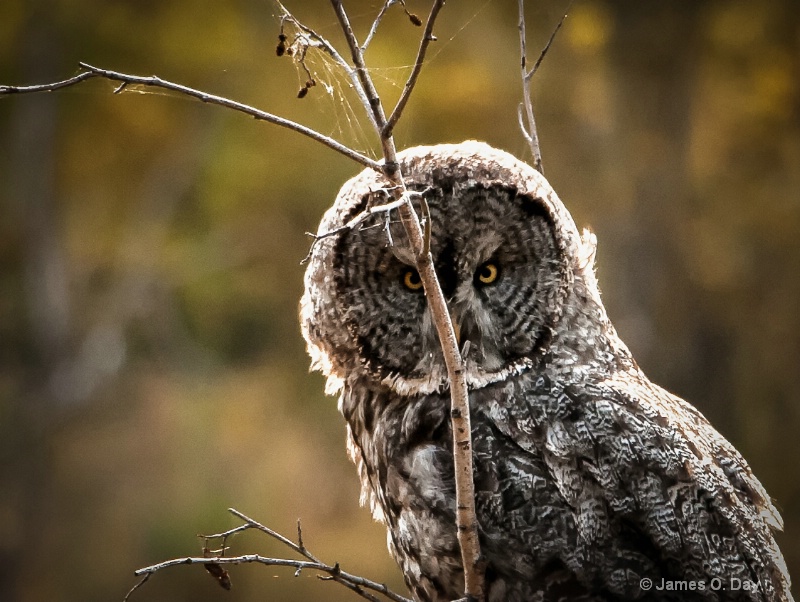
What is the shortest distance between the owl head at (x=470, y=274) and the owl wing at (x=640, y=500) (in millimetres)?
248

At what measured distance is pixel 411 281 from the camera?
254cm

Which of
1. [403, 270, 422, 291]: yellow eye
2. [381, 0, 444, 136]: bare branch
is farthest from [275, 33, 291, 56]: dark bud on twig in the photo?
[403, 270, 422, 291]: yellow eye

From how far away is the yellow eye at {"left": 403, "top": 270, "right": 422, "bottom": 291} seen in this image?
252 centimetres

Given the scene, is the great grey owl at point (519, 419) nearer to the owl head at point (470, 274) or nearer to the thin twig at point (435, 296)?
the owl head at point (470, 274)

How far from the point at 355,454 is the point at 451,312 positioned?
2.00 feet

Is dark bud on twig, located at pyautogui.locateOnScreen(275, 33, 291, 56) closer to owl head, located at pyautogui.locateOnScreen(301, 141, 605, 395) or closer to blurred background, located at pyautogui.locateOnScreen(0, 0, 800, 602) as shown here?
owl head, located at pyautogui.locateOnScreen(301, 141, 605, 395)

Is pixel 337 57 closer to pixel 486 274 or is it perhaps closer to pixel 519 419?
pixel 486 274

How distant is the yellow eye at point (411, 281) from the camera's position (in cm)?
252

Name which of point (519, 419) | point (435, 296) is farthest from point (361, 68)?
point (519, 419)

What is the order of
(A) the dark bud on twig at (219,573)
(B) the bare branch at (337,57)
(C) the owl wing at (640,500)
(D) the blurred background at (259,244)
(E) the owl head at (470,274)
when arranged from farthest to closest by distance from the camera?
(D) the blurred background at (259,244)
(E) the owl head at (470,274)
(C) the owl wing at (640,500)
(A) the dark bud on twig at (219,573)
(B) the bare branch at (337,57)

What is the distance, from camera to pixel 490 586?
2283 millimetres

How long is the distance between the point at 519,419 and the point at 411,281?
1.54 ft

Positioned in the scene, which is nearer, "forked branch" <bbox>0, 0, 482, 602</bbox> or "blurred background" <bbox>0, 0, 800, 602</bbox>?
"forked branch" <bbox>0, 0, 482, 602</bbox>

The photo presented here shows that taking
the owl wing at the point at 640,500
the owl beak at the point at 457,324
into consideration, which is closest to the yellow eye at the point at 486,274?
the owl beak at the point at 457,324
